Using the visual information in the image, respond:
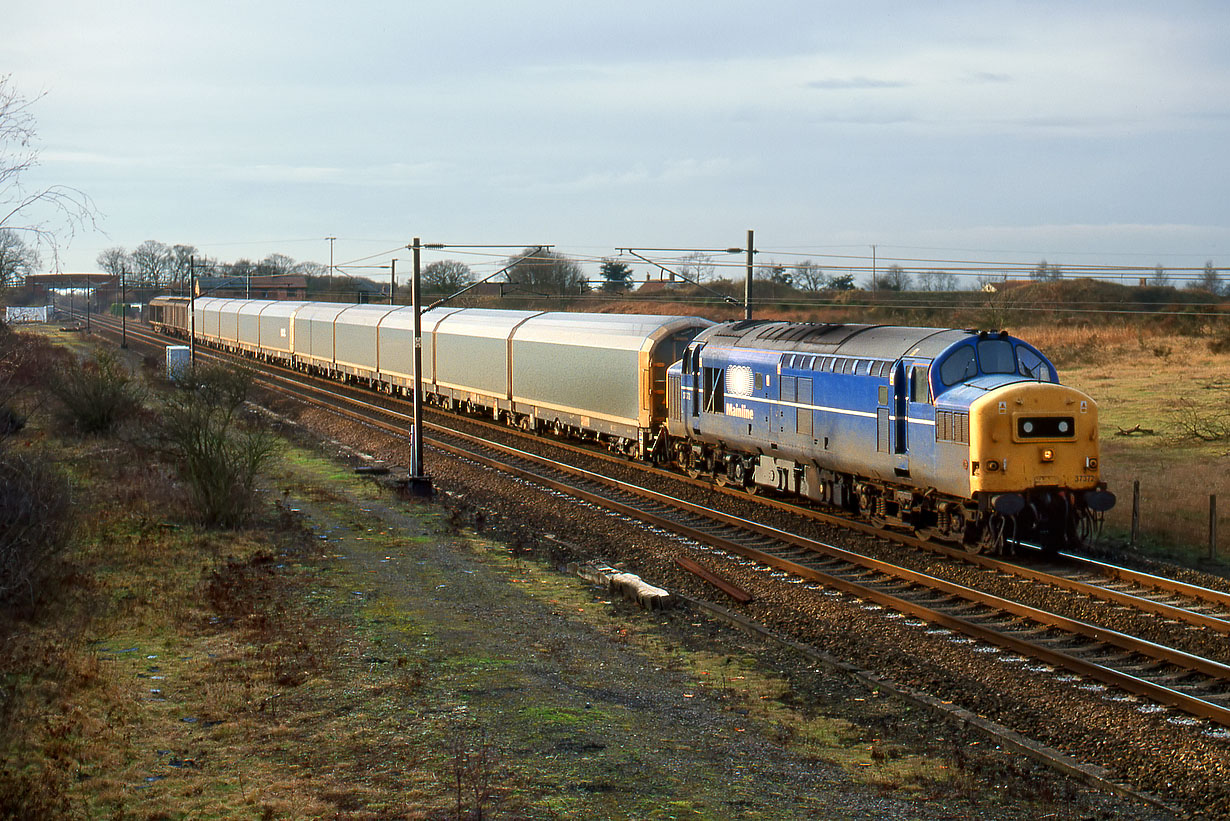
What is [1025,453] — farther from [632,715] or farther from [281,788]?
[281,788]

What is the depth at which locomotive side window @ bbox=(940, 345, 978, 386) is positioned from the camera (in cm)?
1842

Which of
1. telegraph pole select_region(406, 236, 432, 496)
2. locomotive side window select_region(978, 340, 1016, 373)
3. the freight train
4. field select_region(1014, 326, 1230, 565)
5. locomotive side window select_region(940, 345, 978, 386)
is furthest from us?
telegraph pole select_region(406, 236, 432, 496)

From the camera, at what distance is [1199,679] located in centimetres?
1230

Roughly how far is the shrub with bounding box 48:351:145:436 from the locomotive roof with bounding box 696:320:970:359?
19.7 meters

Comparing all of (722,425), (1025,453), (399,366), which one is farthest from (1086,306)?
(1025,453)

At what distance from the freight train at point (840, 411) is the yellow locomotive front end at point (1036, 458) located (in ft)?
0.07

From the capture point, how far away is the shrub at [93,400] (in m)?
35.6

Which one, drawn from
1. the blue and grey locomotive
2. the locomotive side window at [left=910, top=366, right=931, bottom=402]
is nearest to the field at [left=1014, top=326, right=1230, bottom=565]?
the blue and grey locomotive

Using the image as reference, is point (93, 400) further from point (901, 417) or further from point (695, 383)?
point (901, 417)

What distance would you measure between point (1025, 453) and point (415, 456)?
15036 millimetres

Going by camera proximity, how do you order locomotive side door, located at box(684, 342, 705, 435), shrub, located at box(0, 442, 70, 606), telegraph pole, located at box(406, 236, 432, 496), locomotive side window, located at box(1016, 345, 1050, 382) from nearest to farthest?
shrub, located at box(0, 442, 70, 606) < locomotive side window, located at box(1016, 345, 1050, 382) < telegraph pole, located at box(406, 236, 432, 496) < locomotive side door, located at box(684, 342, 705, 435)

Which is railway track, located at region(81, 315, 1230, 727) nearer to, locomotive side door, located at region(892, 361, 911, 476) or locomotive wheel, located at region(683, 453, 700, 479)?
locomotive side door, located at region(892, 361, 911, 476)

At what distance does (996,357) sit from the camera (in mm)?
18734

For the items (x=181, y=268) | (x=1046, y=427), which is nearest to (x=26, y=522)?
(x=1046, y=427)
